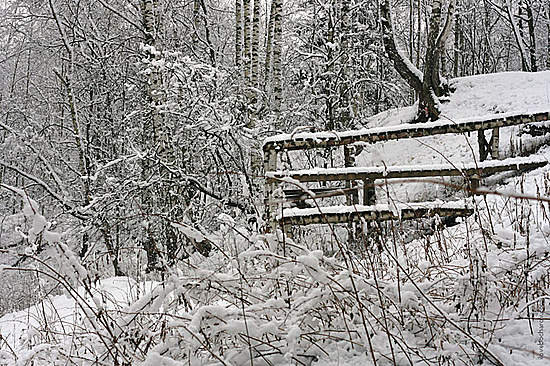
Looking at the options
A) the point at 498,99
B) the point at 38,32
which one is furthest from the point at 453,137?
the point at 38,32

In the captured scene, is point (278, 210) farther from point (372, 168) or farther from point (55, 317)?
point (55, 317)

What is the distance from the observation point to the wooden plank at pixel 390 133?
20.5ft

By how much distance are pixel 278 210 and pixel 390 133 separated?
7.55ft

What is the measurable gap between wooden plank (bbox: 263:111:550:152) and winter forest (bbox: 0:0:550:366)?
0.03m

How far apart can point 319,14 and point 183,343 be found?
14.7 metres

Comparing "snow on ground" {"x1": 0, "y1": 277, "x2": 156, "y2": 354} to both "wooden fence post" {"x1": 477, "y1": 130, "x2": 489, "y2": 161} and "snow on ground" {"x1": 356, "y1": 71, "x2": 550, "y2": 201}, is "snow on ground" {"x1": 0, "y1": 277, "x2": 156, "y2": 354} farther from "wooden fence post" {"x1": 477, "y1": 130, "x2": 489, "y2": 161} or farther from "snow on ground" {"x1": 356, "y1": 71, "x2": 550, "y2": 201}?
"snow on ground" {"x1": 356, "y1": 71, "x2": 550, "y2": 201}

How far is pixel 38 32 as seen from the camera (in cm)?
1421

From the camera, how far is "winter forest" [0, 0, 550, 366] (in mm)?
1716

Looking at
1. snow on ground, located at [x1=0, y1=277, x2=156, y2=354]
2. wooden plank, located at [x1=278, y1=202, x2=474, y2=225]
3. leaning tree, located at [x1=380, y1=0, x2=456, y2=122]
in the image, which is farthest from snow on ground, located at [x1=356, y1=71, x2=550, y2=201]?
snow on ground, located at [x1=0, y1=277, x2=156, y2=354]

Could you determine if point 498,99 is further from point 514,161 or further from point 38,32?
point 38,32

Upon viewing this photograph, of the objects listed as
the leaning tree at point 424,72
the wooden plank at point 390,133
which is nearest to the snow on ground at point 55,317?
the wooden plank at point 390,133

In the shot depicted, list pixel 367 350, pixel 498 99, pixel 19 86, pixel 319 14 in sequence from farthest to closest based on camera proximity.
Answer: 1. pixel 19 86
2. pixel 319 14
3. pixel 498 99
4. pixel 367 350

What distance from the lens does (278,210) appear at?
204 inches

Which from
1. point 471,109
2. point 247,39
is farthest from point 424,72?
point 247,39
